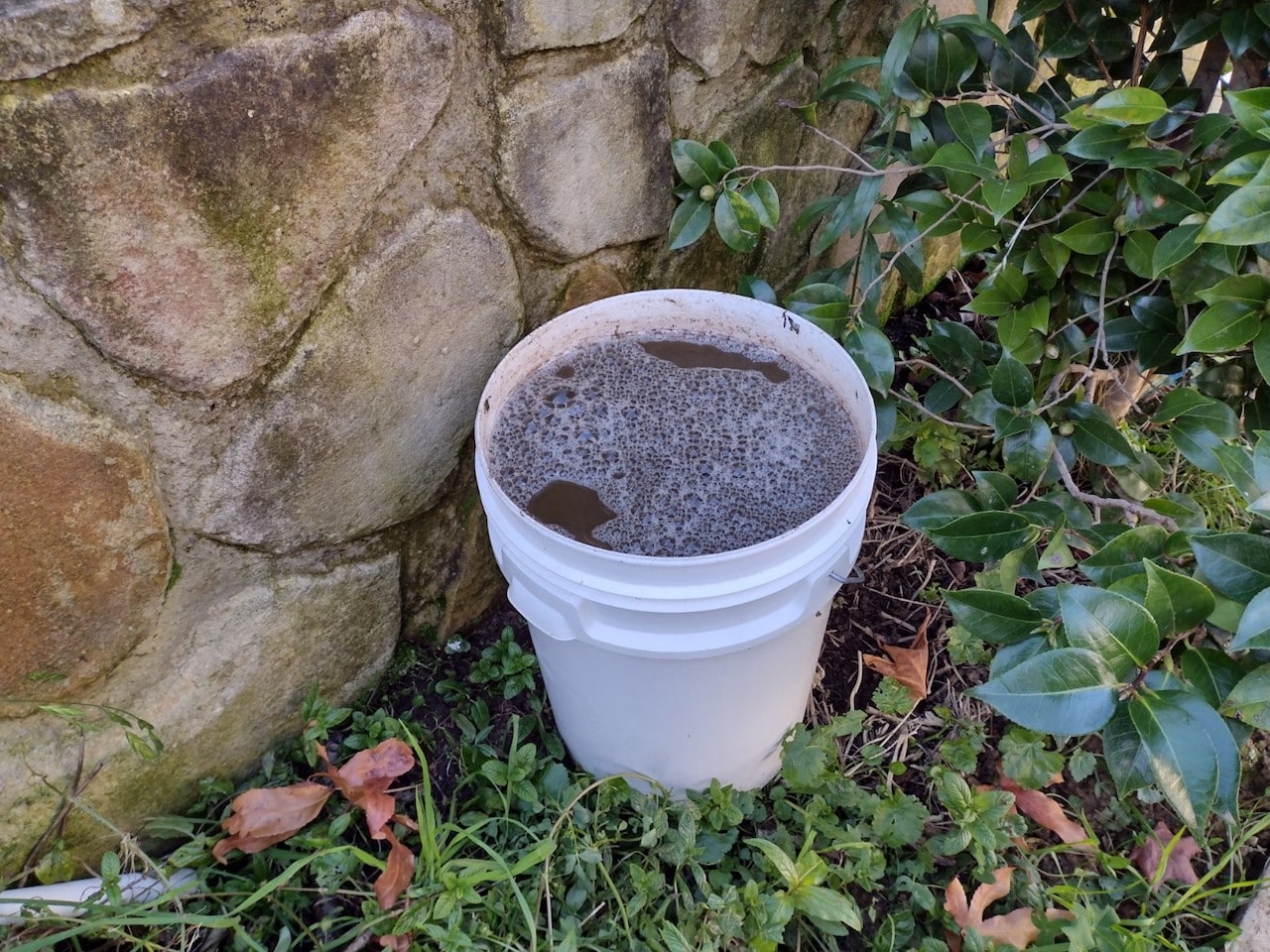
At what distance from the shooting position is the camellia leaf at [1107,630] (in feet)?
2.60

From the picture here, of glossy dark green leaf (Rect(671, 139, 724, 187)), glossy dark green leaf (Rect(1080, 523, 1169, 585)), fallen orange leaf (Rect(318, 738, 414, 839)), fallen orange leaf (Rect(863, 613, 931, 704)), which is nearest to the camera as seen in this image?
glossy dark green leaf (Rect(1080, 523, 1169, 585))

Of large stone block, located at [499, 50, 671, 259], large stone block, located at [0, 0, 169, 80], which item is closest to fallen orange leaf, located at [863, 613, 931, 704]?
large stone block, located at [499, 50, 671, 259]

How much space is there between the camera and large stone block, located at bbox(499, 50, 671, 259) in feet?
4.00

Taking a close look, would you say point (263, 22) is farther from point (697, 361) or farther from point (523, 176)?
point (697, 361)

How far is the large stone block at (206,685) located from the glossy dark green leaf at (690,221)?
0.69 m

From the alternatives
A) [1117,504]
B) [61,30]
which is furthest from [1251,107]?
[61,30]

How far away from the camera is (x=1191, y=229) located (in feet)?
3.66

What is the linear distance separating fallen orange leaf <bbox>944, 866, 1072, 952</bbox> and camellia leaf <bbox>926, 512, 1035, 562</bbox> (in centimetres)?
51

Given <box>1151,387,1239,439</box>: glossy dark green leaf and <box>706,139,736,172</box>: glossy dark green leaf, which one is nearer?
<box>1151,387,1239,439</box>: glossy dark green leaf

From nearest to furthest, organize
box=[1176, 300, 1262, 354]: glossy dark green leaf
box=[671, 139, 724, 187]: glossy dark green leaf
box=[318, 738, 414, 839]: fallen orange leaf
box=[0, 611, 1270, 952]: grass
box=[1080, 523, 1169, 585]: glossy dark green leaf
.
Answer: box=[1080, 523, 1169, 585]: glossy dark green leaf, box=[1176, 300, 1262, 354]: glossy dark green leaf, box=[0, 611, 1270, 952]: grass, box=[318, 738, 414, 839]: fallen orange leaf, box=[671, 139, 724, 187]: glossy dark green leaf

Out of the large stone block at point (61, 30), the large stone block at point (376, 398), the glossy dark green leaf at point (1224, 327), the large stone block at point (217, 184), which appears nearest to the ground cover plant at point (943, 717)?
the glossy dark green leaf at point (1224, 327)

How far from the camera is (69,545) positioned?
105cm

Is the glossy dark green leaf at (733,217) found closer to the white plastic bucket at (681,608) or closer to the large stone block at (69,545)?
the white plastic bucket at (681,608)

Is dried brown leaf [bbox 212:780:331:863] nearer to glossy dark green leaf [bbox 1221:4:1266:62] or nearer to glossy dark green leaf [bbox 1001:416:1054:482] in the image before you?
glossy dark green leaf [bbox 1001:416:1054:482]
